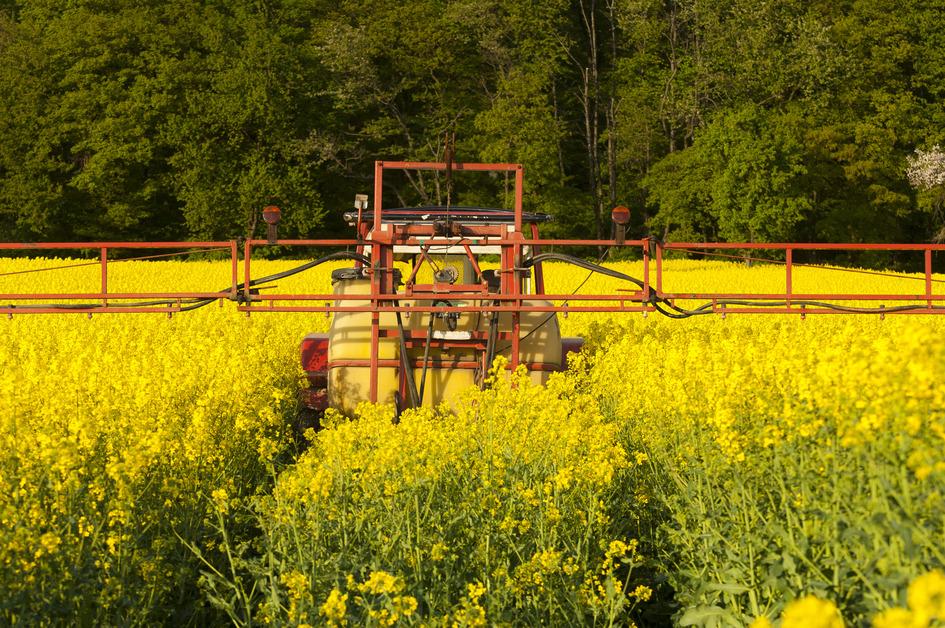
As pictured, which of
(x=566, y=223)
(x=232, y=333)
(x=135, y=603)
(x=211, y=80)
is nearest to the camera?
(x=135, y=603)

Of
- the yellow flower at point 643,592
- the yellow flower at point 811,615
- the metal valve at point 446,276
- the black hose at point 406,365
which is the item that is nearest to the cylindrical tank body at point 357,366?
the black hose at point 406,365

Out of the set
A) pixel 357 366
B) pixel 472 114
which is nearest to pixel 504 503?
pixel 357 366

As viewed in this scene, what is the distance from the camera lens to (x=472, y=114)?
53.7 m

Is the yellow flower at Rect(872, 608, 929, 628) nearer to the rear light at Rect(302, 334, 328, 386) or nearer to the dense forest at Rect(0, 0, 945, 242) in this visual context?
the rear light at Rect(302, 334, 328, 386)

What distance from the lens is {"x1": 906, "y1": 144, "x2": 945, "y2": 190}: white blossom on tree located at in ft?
156

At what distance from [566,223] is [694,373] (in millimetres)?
41804

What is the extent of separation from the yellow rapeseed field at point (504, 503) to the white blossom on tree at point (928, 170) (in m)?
43.4

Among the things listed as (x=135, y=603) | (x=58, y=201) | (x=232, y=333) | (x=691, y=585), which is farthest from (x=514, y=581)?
(x=58, y=201)

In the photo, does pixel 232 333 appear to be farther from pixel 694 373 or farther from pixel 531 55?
pixel 531 55

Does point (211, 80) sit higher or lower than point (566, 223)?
higher

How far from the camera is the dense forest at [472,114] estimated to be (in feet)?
159

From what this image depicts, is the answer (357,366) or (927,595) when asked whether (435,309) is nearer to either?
(357,366)

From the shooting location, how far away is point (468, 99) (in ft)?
176

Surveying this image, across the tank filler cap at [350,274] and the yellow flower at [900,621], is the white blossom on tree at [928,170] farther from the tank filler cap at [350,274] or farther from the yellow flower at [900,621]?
the yellow flower at [900,621]
